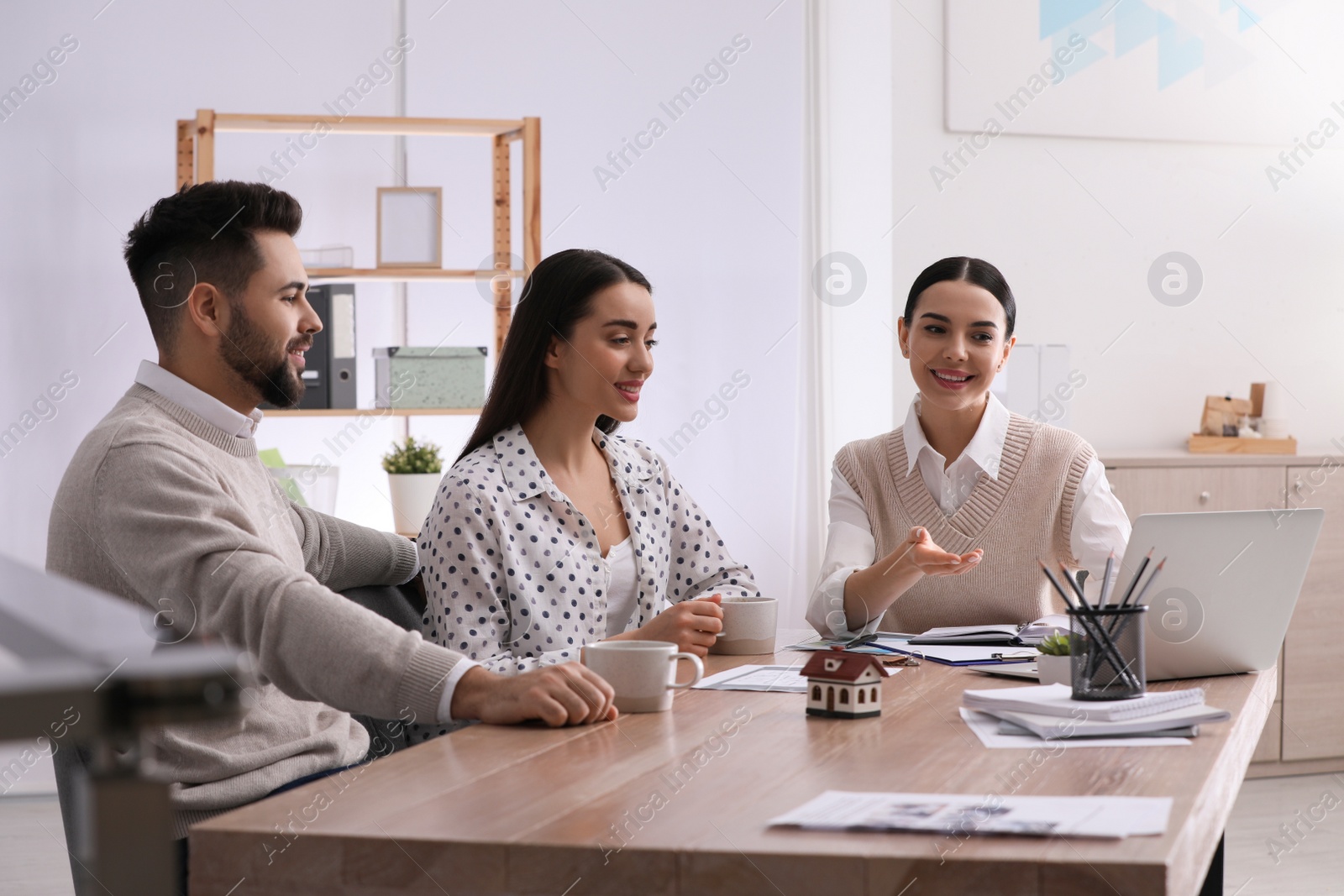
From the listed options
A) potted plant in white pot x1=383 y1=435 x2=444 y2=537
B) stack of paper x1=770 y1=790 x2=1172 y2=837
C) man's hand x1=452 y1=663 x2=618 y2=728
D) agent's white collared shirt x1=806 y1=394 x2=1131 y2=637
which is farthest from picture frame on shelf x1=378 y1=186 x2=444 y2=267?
stack of paper x1=770 y1=790 x2=1172 y2=837

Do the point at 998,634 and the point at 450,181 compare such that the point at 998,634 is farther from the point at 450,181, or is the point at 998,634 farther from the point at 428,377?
the point at 450,181

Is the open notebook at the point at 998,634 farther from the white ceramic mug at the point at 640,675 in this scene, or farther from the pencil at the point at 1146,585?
the white ceramic mug at the point at 640,675

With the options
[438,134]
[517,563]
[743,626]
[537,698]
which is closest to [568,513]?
[517,563]

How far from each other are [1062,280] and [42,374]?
3268mm

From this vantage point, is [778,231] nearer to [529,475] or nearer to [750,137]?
[750,137]

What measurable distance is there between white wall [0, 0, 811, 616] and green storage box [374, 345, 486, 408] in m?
0.28

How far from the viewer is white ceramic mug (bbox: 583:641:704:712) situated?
1.38m

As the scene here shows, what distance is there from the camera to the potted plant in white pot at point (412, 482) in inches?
141

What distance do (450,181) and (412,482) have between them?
1089 millimetres

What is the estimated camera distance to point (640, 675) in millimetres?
1383

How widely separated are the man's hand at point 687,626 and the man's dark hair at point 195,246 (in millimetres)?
744

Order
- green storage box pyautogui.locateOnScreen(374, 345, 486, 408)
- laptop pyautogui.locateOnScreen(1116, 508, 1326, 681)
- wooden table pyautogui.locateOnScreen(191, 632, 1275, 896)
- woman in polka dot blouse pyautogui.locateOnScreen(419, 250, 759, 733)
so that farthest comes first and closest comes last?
green storage box pyautogui.locateOnScreen(374, 345, 486, 408)
woman in polka dot blouse pyautogui.locateOnScreen(419, 250, 759, 733)
laptop pyautogui.locateOnScreen(1116, 508, 1326, 681)
wooden table pyautogui.locateOnScreen(191, 632, 1275, 896)

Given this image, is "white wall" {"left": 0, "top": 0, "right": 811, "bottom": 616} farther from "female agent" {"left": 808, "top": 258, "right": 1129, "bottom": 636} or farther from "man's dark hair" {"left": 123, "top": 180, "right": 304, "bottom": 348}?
"man's dark hair" {"left": 123, "top": 180, "right": 304, "bottom": 348}

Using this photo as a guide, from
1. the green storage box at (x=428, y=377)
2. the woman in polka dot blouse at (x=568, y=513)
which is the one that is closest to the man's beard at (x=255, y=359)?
the woman in polka dot blouse at (x=568, y=513)
